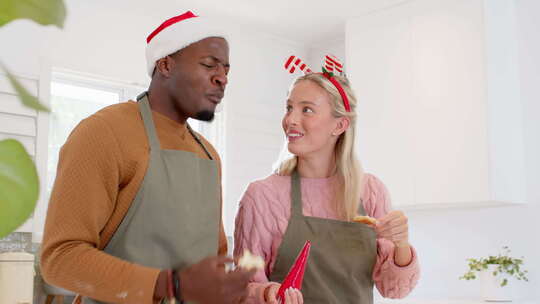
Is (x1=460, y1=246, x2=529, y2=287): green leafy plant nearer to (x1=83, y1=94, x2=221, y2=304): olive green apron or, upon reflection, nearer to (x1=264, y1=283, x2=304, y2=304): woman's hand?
(x1=264, y1=283, x2=304, y2=304): woman's hand

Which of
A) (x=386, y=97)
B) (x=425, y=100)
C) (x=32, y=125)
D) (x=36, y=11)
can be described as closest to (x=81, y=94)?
(x=32, y=125)

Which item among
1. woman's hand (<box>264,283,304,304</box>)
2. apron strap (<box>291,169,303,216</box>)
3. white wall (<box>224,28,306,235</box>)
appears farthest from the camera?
white wall (<box>224,28,306,235</box>)

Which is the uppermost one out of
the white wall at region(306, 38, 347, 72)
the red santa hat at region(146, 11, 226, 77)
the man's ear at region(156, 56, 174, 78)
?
the white wall at region(306, 38, 347, 72)

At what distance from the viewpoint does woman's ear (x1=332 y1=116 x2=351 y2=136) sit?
2057 mm

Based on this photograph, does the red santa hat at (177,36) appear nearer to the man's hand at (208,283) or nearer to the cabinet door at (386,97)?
the man's hand at (208,283)

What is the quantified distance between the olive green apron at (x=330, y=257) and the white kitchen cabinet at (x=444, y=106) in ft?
7.32

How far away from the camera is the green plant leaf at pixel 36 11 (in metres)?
0.27

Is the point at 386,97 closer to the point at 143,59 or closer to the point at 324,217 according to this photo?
the point at 143,59

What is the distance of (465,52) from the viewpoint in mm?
4070

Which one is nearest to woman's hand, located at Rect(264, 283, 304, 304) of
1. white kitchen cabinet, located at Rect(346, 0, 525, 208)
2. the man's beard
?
the man's beard

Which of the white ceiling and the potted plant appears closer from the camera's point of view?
the potted plant

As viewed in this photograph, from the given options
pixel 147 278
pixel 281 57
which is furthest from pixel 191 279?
pixel 281 57

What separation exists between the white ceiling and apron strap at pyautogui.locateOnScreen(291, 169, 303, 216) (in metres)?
2.95

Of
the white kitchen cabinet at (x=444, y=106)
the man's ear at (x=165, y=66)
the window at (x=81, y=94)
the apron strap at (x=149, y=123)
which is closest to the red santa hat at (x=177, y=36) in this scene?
the man's ear at (x=165, y=66)
